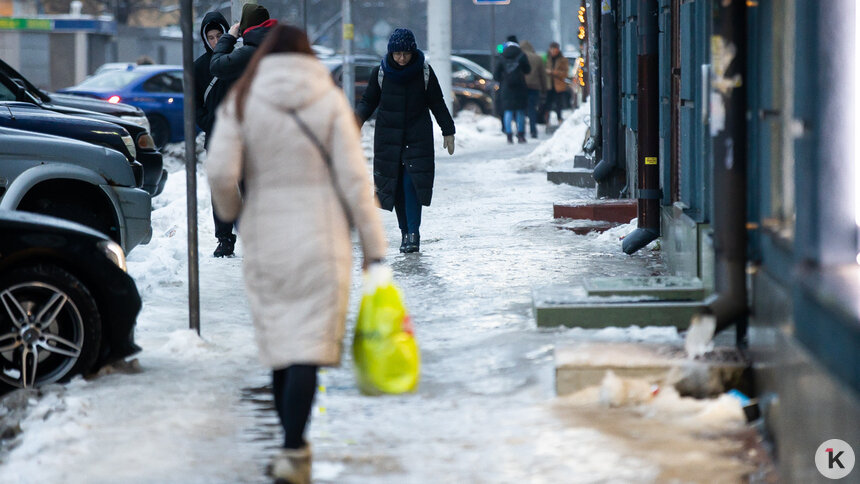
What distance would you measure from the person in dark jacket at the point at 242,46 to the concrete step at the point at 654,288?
3426 millimetres

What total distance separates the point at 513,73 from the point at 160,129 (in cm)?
660

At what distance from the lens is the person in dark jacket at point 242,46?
9.58m

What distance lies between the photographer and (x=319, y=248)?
4520mm

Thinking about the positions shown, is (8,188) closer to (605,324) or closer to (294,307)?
(605,324)

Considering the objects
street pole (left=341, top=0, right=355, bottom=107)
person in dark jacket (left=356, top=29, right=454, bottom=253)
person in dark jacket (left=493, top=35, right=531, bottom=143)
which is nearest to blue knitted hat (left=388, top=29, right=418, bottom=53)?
person in dark jacket (left=356, top=29, right=454, bottom=253)

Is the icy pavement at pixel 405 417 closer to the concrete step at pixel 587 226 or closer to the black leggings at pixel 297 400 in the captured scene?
the black leggings at pixel 297 400

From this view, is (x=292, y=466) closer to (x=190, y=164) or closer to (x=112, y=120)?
(x=190, y=164)

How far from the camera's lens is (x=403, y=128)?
10430 millimetres

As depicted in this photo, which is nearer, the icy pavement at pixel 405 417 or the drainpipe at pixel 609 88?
the icy pavement at pixel 405 417

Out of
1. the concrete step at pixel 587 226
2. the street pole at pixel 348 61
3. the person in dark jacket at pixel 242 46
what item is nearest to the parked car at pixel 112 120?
the person in dark jacket at pixel 242 46

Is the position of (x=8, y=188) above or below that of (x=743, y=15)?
below

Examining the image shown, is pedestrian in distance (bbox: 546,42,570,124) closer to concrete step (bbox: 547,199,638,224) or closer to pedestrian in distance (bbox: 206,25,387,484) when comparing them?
concrete step (bbox: 547,199,638,224)

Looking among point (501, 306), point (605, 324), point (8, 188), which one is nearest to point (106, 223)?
point (8, 188)

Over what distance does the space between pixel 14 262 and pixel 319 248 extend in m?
2.19
